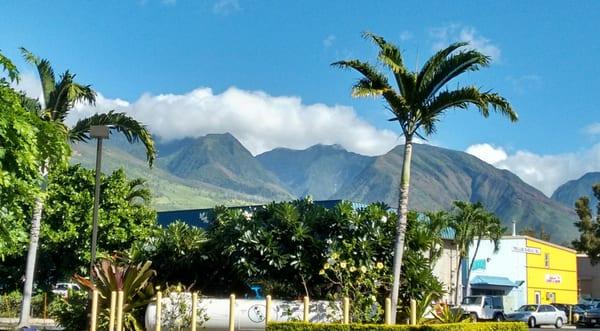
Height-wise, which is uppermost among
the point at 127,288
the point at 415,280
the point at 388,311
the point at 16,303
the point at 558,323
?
the point at 415,280

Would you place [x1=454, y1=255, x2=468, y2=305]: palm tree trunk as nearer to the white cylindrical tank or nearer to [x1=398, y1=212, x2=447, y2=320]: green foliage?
[x1=398, y1=212, x2=447, y2=320]: green foliage

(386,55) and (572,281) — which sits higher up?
(386,55)

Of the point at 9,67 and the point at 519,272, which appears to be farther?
the point at 519,272

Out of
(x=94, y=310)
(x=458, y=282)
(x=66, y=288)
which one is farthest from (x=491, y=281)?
(x=94, y=310)

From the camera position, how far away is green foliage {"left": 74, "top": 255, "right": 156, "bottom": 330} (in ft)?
68.4

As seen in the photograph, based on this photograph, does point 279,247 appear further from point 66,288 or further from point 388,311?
point 66,288

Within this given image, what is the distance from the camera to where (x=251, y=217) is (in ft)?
75.7

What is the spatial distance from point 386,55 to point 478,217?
36.0 meters

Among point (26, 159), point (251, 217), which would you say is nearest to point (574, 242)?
point (251, 217)

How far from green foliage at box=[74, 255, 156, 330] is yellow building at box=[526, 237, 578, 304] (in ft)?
151

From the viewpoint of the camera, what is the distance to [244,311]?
20.6m

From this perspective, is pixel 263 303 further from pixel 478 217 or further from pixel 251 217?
pixel 478 217

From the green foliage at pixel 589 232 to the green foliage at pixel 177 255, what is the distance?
56.9 metres

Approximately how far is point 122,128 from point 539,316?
104 feet
